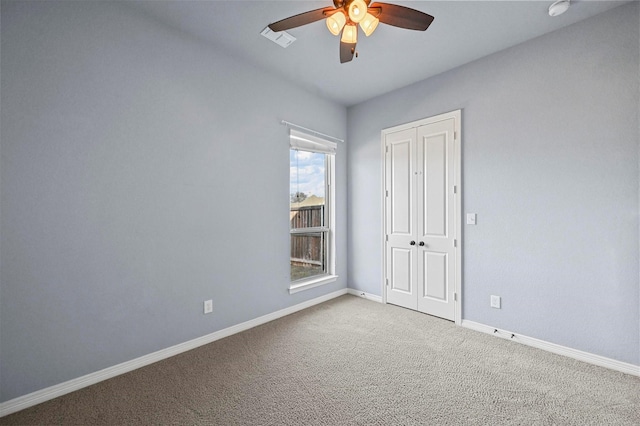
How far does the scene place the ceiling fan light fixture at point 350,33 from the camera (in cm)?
192

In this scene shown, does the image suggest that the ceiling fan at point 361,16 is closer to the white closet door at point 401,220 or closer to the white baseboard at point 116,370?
the white closet door at point 401,220

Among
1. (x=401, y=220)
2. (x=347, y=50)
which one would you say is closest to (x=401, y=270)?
(x=401, y=220)

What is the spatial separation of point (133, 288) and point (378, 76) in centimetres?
331

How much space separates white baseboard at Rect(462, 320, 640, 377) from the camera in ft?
7.27

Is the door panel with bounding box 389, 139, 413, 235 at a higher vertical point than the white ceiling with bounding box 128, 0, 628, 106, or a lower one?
lower

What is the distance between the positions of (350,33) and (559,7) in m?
1.68

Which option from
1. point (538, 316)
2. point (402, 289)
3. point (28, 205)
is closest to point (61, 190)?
point (28, 205)

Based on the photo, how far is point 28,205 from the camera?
1825mm

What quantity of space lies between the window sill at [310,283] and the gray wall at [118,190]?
421mm

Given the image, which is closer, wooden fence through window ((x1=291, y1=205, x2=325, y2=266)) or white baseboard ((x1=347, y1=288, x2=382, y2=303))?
wooden fence through window ((x1=291, y1=205, x2=325, y2=266))

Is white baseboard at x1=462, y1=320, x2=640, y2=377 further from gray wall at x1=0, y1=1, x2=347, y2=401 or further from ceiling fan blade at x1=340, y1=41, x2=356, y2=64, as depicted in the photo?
ceiling fan blade at x1=340, y1=41, x2=356, y2=64

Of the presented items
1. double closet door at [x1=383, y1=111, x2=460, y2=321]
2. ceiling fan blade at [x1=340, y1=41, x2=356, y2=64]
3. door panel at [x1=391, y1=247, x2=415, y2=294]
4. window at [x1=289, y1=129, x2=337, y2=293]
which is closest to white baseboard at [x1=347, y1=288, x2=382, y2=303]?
double closet door at [x1=383, y1=111, x2=460, y2=321]

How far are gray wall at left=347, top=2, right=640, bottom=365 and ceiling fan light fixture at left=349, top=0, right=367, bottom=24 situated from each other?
6.16ft

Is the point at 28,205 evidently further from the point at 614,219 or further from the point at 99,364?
the point at 614,219
